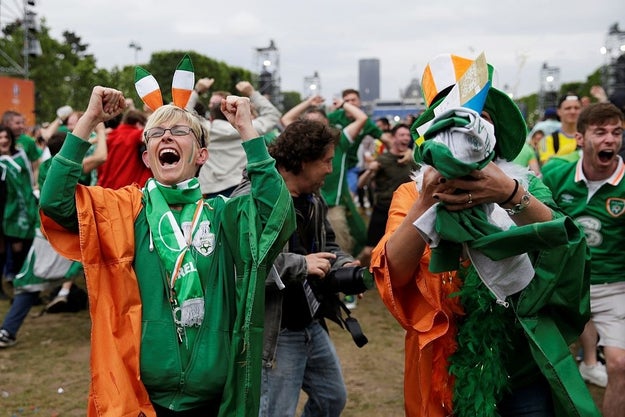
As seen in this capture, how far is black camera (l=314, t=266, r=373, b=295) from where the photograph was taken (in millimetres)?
2883

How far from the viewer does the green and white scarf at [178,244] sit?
2410 mm

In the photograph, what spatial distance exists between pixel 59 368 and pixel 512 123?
489 centimetres

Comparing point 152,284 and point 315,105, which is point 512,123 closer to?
point 152,284

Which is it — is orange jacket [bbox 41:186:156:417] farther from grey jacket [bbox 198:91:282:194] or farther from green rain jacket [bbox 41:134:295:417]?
grey jacket [bbox 198:91:282:194]

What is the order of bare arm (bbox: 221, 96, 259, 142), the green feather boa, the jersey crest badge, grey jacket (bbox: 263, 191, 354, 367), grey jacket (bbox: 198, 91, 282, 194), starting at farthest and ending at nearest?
1. grey jacket (bbox: 198, 91, 282, 194)
2. the jersey crest badge
3. grey jacket (bbox: 263, 191, 354, 367)
4. bare arm (bbox: 221, 96, 259, 142)
5. the green feather boa

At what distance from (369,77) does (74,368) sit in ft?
140

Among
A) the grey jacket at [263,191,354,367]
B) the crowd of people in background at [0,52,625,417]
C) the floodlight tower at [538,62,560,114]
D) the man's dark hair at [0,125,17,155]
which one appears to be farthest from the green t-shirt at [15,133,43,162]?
the floodlight tower at [538,62,560,114]

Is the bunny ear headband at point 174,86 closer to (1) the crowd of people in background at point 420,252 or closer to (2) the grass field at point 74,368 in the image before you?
(1) the crowd of people in background at point 420,252

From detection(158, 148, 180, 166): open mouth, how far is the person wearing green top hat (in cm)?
85

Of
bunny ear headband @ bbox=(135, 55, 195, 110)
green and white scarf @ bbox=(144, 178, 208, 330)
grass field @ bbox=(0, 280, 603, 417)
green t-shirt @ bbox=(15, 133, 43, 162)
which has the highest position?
bunny ear headband @ bbox=(135, 55, 195, 110)

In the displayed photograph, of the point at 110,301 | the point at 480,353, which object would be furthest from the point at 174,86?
the point at 480,353

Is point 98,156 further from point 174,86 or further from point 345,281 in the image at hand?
point 345,281

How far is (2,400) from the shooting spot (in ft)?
16.6

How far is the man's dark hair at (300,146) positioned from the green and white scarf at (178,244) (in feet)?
2.52
